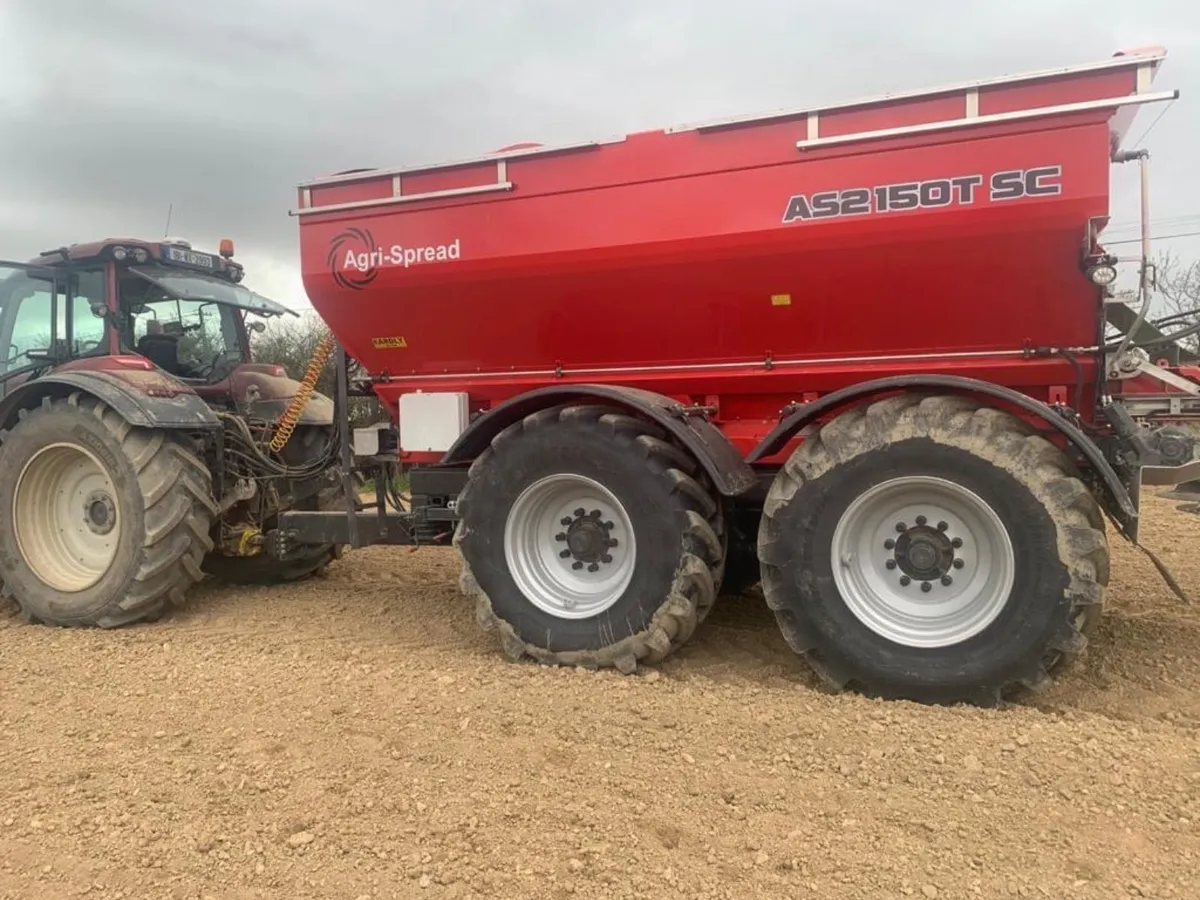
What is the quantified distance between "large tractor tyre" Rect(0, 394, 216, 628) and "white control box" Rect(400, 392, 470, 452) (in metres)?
1.39

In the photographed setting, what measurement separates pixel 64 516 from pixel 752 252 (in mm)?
4665

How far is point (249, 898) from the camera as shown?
91.0 inches

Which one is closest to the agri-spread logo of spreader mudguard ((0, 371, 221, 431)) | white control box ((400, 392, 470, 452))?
white control box ((400, 392, 470, 452))

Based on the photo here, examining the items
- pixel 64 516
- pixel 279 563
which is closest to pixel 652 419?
pixel 279 563

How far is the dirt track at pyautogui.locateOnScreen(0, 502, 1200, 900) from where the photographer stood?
2.36 meters

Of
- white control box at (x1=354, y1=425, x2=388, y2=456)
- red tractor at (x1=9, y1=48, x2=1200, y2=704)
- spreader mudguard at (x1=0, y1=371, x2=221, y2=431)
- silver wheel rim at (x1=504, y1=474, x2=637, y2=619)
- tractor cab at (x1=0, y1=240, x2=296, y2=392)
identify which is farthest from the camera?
tractor cab at (x1=0, y1=240, x2=296, y2=392)

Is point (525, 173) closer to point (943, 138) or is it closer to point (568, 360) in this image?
point (568, 360)

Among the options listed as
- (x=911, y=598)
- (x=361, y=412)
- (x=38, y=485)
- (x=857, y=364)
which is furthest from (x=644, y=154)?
(x=38, y=485)

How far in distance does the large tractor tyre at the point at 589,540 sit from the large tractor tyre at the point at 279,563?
225 cm

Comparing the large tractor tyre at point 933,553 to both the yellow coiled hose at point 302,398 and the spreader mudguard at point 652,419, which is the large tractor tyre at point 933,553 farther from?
the yellow coiled hose at point 302,398

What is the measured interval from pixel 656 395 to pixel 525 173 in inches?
51.6

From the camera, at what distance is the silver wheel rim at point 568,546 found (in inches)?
163

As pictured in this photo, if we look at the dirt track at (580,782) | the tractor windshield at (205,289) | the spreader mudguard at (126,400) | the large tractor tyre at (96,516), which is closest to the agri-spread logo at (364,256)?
the spreader mudguard at (126,400)

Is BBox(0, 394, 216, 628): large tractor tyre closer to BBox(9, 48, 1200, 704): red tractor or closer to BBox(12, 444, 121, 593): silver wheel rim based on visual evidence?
BBox(12, 444, 121, 593): silver wheel rim
